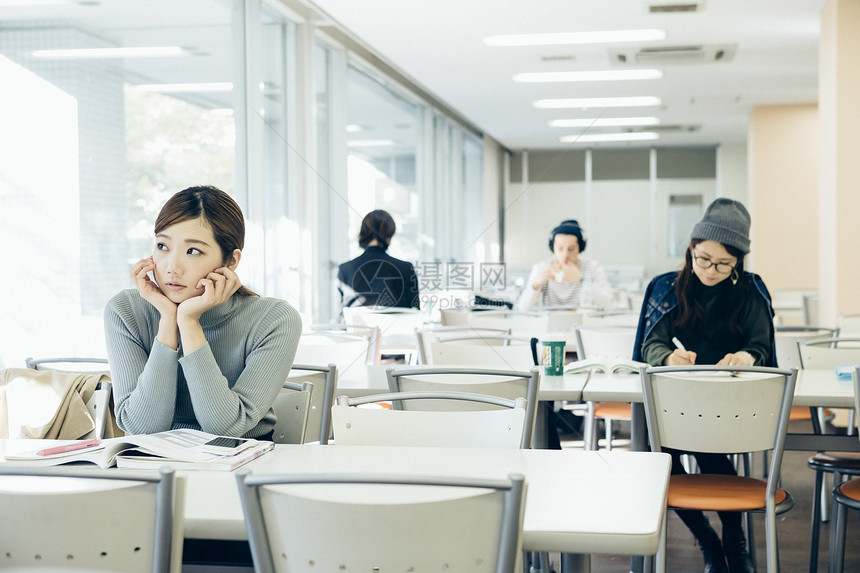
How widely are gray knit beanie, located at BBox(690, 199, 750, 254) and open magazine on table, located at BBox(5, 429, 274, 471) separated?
5.34ft

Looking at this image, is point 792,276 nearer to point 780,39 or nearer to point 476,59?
point 780,39

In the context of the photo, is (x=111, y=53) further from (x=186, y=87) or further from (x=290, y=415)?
(x=290, y=415)

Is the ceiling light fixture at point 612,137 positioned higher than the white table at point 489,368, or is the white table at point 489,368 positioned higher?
the ceiling light fixture at point 612,137

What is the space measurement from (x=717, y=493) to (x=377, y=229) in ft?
9.16

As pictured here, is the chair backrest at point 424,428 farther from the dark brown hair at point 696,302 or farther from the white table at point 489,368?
the dark brown hair at point 696,302

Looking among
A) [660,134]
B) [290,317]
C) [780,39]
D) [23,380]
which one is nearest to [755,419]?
[290,317]

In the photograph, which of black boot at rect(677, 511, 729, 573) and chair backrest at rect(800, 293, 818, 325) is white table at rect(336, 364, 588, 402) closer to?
black boot at rect(677, 511, 729, 573)

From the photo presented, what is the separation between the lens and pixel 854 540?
117 inches

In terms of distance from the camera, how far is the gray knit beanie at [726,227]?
8.68 feet

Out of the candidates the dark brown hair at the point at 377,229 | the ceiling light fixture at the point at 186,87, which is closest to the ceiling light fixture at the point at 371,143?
the ceiling light fixture at the point at 186,87

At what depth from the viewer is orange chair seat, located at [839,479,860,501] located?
224 centimetres

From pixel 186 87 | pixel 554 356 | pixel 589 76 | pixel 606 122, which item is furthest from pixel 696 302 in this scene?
pixel 606 122

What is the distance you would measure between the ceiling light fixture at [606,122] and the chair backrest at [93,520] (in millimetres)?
9167

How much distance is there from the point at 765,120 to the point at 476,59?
3.61 m
